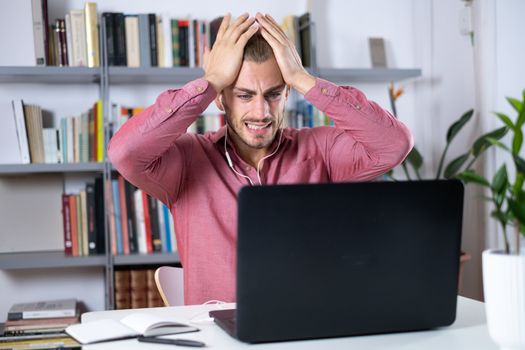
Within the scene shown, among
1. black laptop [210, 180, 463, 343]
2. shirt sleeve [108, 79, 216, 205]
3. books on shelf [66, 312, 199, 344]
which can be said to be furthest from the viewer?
shirt sleeve [108, 79, 216, 205]

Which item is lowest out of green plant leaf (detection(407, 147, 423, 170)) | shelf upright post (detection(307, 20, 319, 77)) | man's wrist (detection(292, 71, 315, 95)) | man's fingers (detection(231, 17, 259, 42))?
green plant leaf (detection(407, 147, 423, 170))

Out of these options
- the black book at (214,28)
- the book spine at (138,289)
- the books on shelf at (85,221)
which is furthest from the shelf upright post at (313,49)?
the book spine at (138,289)

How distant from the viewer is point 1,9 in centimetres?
312

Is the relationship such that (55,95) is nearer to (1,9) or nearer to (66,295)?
(1,9)

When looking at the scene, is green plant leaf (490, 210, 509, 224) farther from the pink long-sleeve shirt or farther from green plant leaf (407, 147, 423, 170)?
green plant leaf (407, 147, 423, 170)

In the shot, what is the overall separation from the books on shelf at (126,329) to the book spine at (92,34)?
6.40 feet

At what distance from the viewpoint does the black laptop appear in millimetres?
1065

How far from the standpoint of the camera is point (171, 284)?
6.09 ft

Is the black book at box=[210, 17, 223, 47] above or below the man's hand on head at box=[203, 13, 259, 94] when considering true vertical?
above

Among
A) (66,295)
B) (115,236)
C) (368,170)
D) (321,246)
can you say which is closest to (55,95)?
(115,236)

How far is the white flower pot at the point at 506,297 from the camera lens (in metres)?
1.03

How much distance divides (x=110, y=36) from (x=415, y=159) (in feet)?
4.96

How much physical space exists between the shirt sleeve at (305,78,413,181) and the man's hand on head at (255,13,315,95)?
0.05 metres

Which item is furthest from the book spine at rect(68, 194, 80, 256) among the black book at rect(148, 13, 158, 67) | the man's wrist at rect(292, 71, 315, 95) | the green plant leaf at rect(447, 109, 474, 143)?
the green plant leaf at rect(447, 109, 474, 143)
